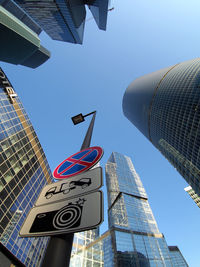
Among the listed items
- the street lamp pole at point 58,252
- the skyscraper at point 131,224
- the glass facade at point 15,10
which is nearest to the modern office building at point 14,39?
the glass facade at point 15,10

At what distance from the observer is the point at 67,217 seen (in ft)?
5.16

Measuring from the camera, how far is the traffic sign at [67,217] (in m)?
1.43

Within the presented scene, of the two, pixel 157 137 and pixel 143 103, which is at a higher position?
pixel 143 103

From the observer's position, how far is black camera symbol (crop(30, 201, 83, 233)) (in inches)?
58.6

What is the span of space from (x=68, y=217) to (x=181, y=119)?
6989 cm

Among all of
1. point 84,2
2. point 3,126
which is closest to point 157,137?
point 3,126

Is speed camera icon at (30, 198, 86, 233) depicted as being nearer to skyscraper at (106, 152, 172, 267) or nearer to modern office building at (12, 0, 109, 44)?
modern office building at (12, 0, 109, 44)

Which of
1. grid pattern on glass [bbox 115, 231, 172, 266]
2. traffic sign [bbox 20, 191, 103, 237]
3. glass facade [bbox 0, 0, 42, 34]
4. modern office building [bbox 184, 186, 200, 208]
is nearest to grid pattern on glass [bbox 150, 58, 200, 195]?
grid pattern on glass [bbox 115, 231, 172, 266]

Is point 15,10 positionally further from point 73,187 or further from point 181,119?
point 73,187

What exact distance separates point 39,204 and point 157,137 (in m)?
86.3

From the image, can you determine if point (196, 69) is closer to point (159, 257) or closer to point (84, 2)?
point (84, 2)

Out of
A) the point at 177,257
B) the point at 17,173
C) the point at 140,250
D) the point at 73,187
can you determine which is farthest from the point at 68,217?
the point at 177,257

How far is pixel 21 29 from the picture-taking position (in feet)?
185

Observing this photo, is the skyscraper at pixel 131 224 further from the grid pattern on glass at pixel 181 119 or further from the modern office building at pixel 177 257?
the grid pattern on glass at pixel 181 119
